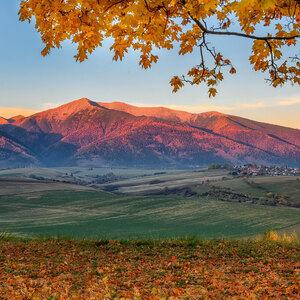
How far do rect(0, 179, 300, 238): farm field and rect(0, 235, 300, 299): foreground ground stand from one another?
23597 millimetres

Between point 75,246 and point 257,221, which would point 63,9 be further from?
point 257,221

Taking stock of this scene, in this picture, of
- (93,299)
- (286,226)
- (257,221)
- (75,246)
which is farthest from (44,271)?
(257,221)

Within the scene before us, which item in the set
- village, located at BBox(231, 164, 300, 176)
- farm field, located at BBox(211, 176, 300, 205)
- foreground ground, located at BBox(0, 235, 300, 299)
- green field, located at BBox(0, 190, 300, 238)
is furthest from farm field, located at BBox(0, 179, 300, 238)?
village, located at BBox(231, 164, 300, 176)

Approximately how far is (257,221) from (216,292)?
47.3 meters

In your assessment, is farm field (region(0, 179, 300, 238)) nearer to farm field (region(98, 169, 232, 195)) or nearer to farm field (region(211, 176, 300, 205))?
farm field (region(211, 176, 300, 205))

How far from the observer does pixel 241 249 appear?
1193 centimetres

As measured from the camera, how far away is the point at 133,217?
57.1 meters

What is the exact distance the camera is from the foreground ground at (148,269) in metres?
6.62

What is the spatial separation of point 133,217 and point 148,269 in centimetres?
4909

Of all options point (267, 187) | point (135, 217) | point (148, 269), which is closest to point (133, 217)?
point (135, 217)

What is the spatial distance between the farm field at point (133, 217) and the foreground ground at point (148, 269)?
23597 mm

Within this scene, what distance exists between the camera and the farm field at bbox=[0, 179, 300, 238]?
44094 millimetres

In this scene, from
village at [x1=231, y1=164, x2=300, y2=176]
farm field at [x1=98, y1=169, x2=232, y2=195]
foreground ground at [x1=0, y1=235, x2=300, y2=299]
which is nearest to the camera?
foreground ground at [x1=0, y1=235, x2=300, y2=299]

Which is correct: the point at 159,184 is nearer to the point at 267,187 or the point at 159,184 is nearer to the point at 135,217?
the point at 267,187
